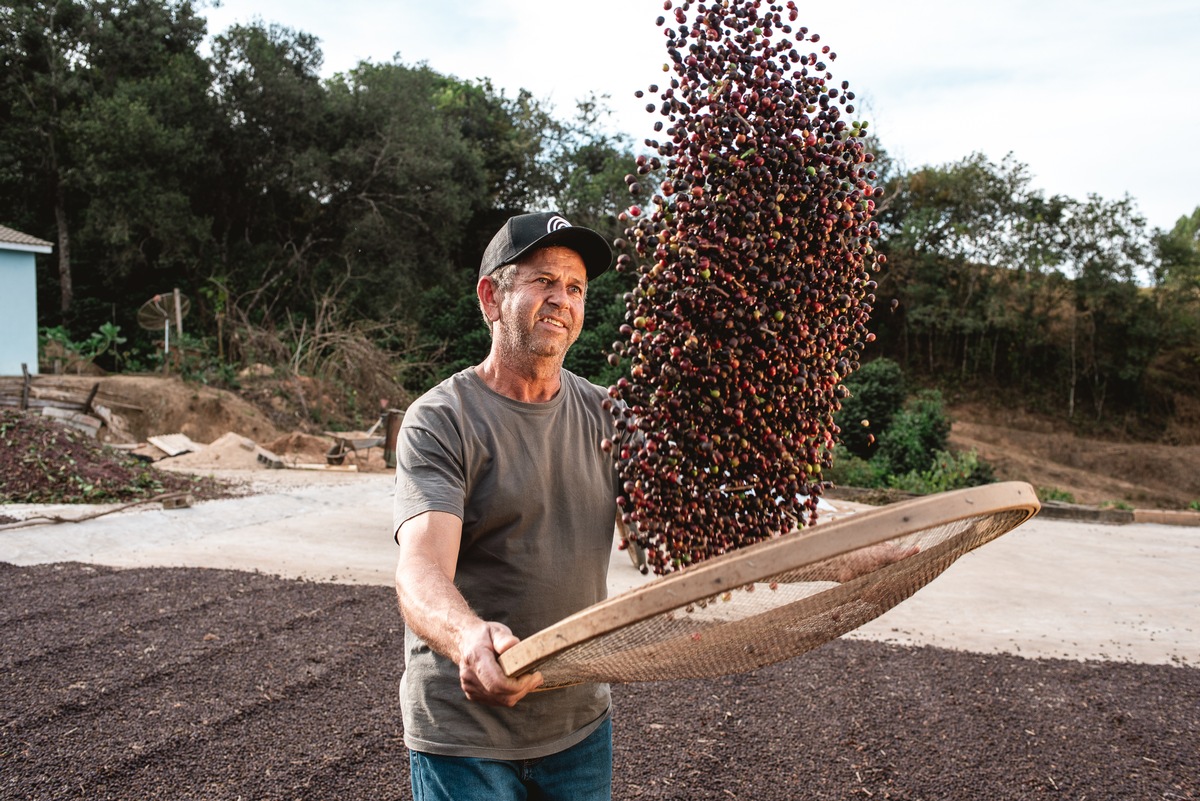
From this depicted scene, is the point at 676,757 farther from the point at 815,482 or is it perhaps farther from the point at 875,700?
the point at 815,482

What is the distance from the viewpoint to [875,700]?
455 centimetres

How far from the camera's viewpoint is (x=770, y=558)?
1043mm

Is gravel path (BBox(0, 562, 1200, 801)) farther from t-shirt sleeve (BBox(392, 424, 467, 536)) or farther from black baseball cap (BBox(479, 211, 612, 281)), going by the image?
black baseball cap (BBox(479, 211, 612, 281))

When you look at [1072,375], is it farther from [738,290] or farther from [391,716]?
[738,290]

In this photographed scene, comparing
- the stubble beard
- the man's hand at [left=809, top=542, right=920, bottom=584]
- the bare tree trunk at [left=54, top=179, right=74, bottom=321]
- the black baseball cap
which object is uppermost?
the bare tree trunk at [left=54, top=179, right=74, bottom=321]

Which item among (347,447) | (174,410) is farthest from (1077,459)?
(174,410)

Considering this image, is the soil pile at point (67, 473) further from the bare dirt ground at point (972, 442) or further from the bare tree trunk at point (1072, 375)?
the bare tree trunk at point (1072, 375)

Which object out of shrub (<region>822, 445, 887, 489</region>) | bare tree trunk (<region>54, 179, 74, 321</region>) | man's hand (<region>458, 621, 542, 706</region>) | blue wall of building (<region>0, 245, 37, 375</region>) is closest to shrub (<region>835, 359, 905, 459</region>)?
shrub (<region>822, 445, 887, 489</region>)

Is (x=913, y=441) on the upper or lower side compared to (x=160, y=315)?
lower

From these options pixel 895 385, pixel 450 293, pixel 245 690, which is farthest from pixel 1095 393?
pixel 245 690

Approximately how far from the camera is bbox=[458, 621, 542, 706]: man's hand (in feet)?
4.03

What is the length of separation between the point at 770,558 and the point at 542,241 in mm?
1038

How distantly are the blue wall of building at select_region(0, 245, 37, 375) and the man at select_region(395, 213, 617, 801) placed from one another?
22.6 meters

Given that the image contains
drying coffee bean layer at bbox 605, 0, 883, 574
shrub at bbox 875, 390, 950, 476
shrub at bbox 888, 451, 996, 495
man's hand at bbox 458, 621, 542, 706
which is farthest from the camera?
shrub at bbox 875, 390, 950, 476
